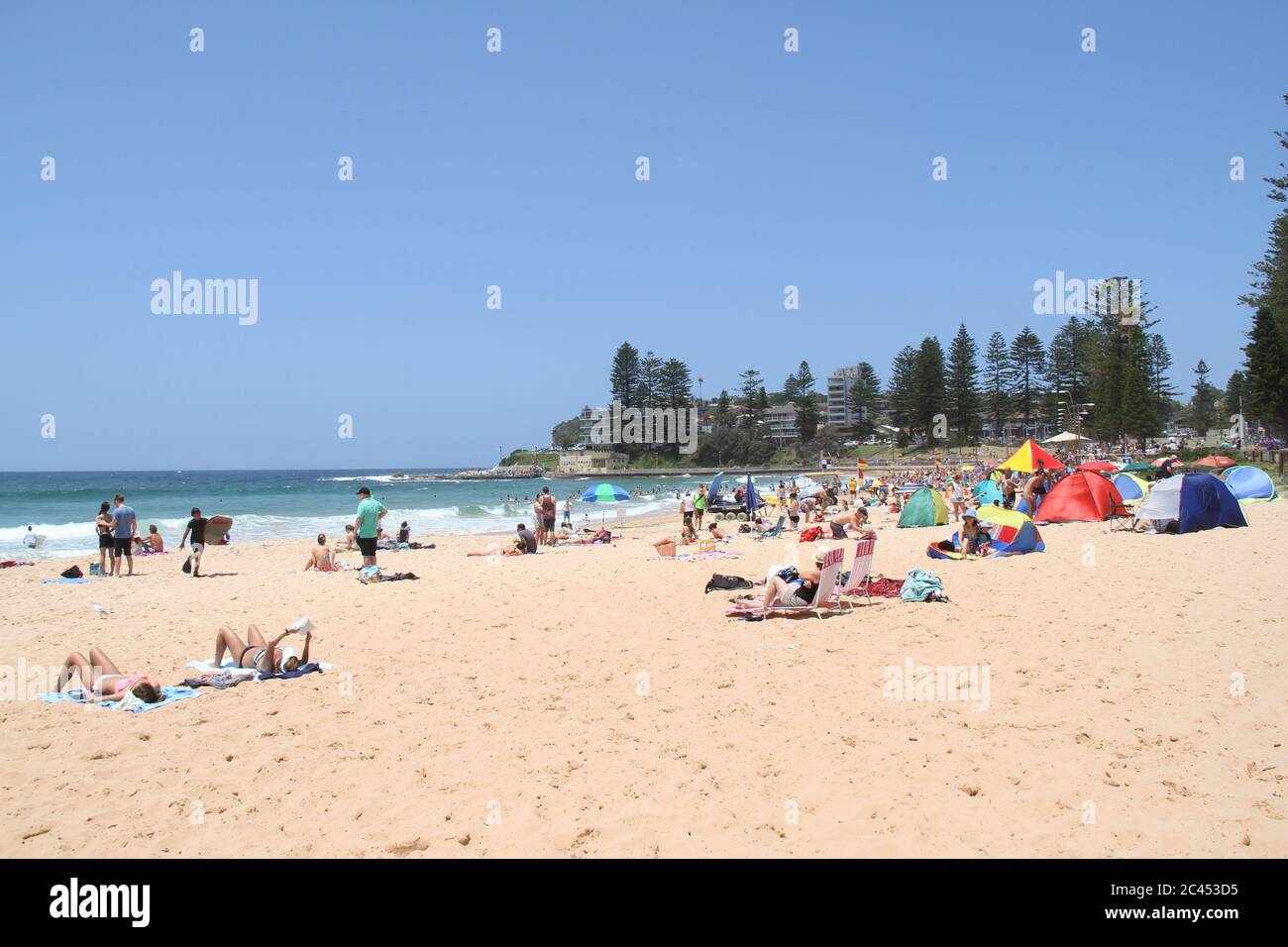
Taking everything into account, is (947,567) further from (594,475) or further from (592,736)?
(594,475)

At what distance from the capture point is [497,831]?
3572 mm

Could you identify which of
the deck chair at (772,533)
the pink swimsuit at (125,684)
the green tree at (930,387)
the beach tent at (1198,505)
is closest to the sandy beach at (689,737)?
the pink swimsuit at (125,684)

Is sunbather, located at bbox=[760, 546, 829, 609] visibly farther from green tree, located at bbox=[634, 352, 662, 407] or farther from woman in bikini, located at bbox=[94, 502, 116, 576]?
green tree, located at bbox=[634, 352, 662, 407]

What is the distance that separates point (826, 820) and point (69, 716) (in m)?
5.00

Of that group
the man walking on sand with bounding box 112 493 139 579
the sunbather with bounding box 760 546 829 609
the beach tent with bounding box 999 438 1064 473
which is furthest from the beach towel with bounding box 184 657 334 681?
the beach tent with bounding box 999 438 1064 473

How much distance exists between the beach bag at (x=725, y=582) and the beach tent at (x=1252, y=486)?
1549cm

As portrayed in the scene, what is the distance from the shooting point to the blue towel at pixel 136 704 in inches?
212

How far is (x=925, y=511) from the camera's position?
1889cm

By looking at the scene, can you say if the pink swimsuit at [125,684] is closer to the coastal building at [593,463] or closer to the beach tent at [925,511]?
the beach tent at [925,511]

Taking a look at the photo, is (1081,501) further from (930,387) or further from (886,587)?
(930,387)

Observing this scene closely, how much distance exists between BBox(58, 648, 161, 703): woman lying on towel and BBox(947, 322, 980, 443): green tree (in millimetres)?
73313

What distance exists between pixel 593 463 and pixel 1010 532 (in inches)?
3269

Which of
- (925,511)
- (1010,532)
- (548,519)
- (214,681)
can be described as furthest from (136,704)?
(925,511)
